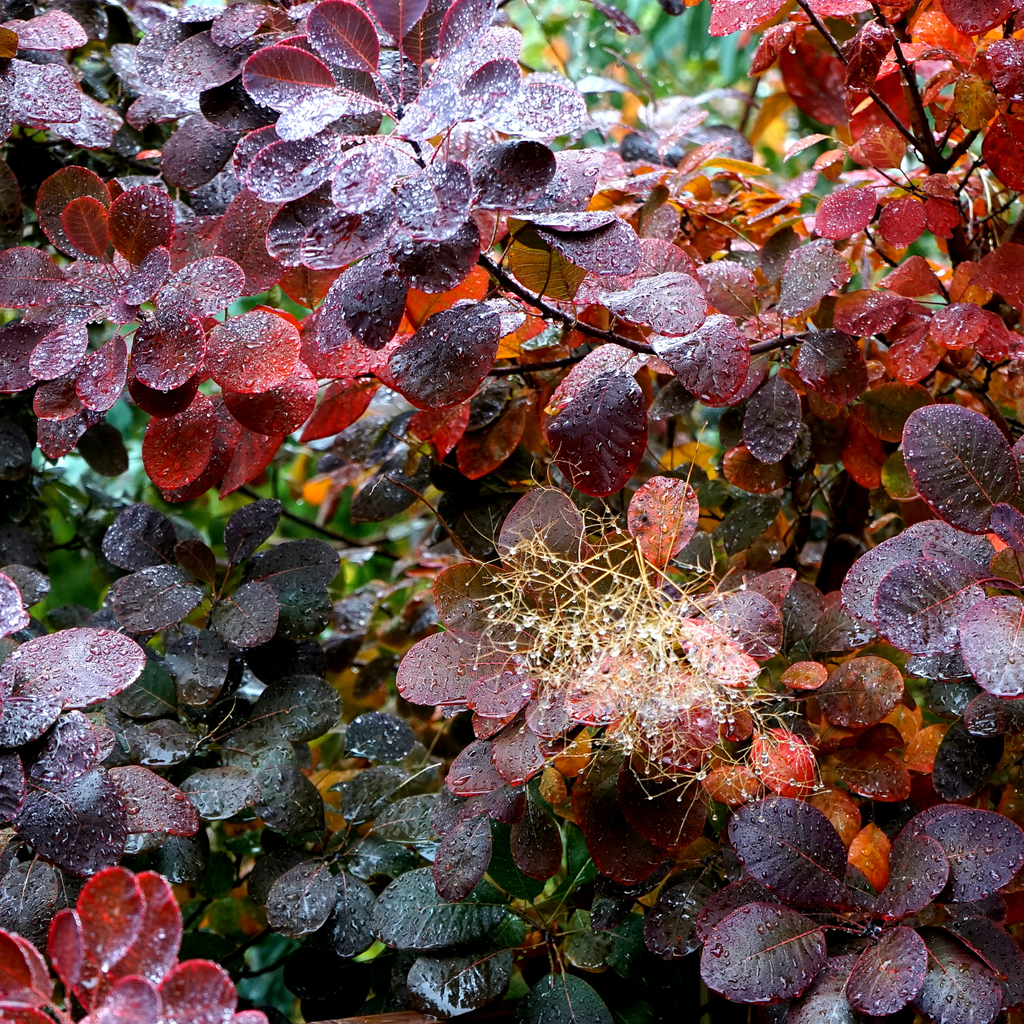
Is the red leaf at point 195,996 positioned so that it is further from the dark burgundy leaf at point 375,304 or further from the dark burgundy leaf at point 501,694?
the dark burgundy leaf at point 375,304

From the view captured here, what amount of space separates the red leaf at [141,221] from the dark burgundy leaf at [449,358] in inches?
8.0

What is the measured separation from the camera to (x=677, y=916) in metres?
0.71

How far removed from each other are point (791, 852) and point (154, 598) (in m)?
0.55

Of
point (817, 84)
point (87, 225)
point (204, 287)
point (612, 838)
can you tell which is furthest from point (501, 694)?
point (817, 84)

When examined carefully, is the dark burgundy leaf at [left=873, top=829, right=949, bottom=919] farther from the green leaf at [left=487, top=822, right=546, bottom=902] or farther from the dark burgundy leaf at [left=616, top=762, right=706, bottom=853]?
the green leaf at [left=487, top=822, right=546, bottom=902]

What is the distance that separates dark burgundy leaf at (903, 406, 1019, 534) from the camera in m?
0.63

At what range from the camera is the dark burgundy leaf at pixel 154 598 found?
2.63 ft

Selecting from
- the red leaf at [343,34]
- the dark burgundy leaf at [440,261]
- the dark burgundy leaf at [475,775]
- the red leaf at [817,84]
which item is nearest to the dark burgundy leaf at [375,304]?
the dark burgundy leaf at [440,261]

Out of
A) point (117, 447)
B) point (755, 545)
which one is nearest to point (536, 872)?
point (755, 545)

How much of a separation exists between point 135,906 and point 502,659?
325mm

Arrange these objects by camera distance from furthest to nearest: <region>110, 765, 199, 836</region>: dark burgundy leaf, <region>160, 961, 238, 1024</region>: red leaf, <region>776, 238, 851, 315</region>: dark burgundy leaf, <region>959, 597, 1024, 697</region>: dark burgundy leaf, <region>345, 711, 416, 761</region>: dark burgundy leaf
A: <region>345, 711, 416, 761</region>: dark burgundy leaf < <region>776, 238, 851, 315</region>: dark burgundy leaf < <region>110, 765, 199, 836</region>: dark burgundy leaf < <region>959, 597, 1024, 697</region>: dark burgundy leaf < <region>160, 961, 238, 1024</region>: red leaf

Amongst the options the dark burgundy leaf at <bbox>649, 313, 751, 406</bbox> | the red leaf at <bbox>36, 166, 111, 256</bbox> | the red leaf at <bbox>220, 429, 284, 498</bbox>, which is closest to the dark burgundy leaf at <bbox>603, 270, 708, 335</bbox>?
the dark burgundy leaf at <bbox>649, 313, 751, 406</bbox>

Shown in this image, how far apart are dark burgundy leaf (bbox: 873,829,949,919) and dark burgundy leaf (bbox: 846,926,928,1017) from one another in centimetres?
2

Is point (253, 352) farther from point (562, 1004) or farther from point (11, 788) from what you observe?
point (562, 1004)
